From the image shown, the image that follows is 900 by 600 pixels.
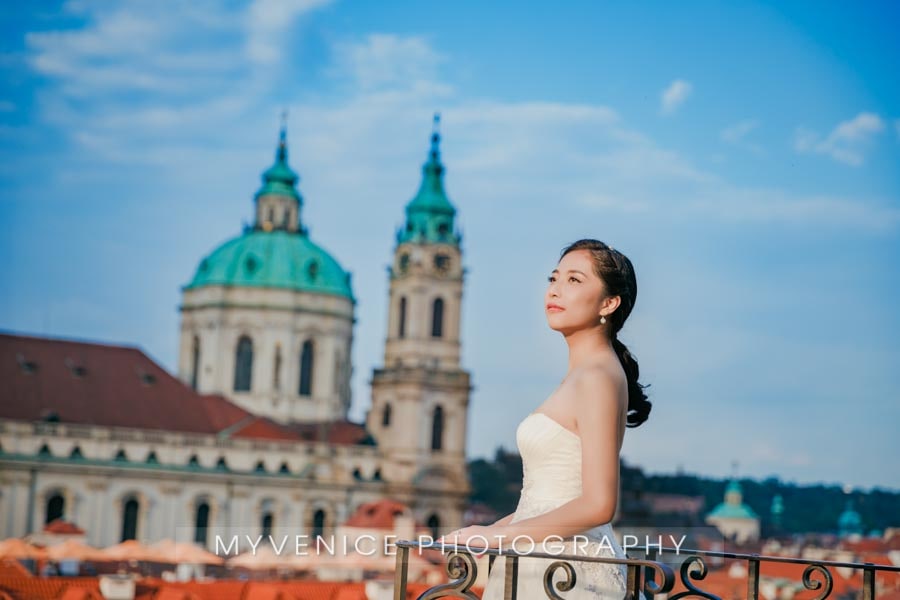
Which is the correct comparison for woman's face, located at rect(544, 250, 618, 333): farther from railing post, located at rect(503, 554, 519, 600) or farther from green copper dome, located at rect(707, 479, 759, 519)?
green copper dome, located at rect(707, 479, 759, 519)

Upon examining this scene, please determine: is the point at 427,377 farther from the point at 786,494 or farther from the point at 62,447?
the point at 786,494

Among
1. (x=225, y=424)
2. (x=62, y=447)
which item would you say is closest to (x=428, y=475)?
(x=225, y=424)

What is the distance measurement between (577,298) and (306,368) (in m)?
76.7

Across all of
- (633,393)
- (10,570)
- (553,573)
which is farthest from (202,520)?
(553,573)

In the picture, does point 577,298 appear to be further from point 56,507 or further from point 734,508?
point 734,508

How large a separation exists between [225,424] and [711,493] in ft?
209

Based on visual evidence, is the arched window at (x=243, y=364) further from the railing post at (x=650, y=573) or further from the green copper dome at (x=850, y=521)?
Result: the railing post at (x=650, y=573)

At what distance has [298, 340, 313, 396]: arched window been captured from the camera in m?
81.3

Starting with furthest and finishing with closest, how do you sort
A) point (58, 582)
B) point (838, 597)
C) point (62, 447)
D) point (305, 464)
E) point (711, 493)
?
1. point (711, 493)
2. point (305, 464)
3. point (62, 447)
4. point (58, 582)
5. point (838, 597)

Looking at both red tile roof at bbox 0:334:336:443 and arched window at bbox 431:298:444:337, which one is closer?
red tile roof at bbox 0:334:336:443

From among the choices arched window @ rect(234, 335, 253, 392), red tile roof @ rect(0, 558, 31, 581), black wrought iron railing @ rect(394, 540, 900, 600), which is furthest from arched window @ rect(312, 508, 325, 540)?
black wrought iron railing @ rect(394, 540, 900, 600)

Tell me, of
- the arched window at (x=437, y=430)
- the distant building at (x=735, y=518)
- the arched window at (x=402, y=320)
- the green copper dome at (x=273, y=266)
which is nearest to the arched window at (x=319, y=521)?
the arched window at (x=437, y=430)

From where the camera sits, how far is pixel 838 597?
33844mm

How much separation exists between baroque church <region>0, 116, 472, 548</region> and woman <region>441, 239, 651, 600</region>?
63.4 meters
